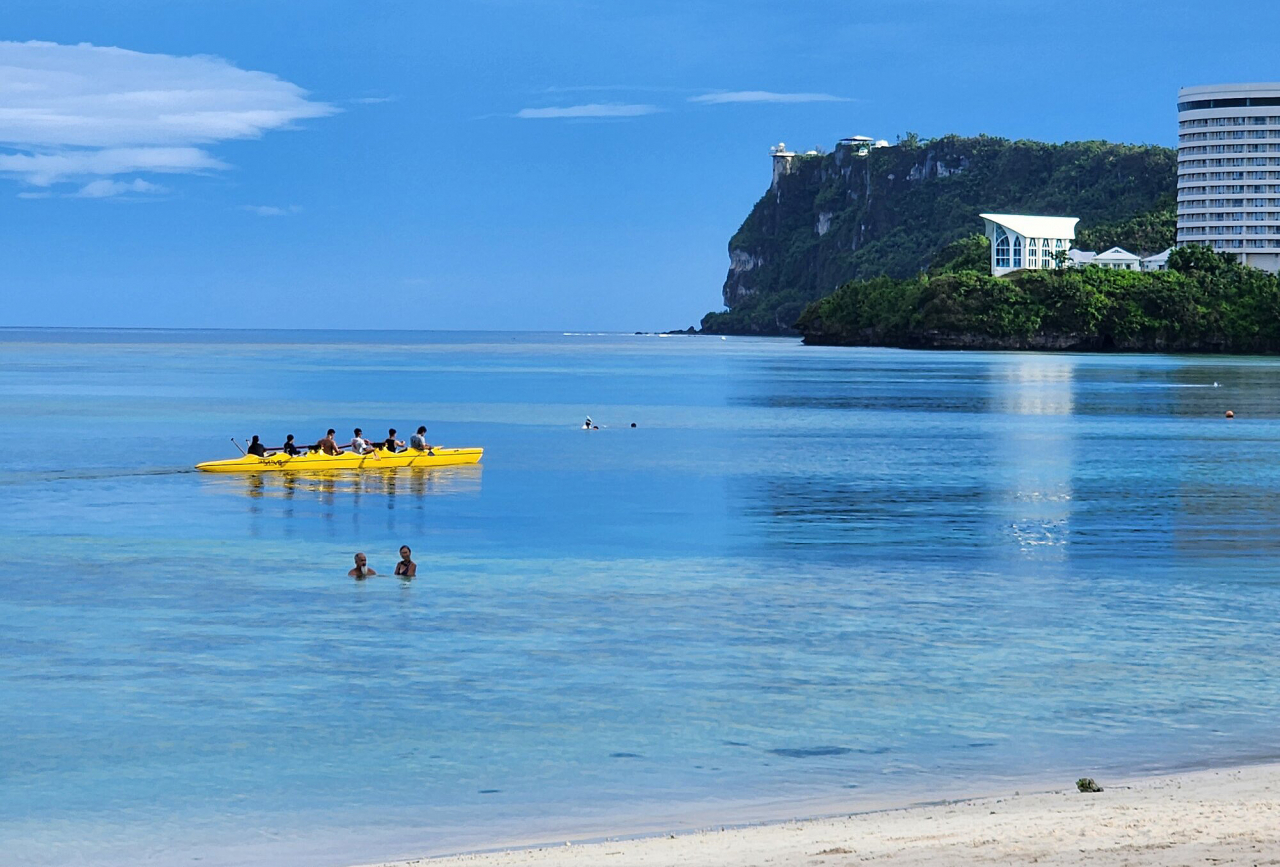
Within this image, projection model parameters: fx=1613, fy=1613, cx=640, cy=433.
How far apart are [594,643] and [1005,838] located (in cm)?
1213

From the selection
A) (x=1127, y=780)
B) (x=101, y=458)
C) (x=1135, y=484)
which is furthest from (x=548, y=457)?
(x=1127, y=780)

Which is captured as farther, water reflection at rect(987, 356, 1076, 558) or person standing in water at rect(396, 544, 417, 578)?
water reflection at rect(987, 356, 1076, 558)

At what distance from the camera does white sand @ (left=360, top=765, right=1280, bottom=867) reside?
487 inches

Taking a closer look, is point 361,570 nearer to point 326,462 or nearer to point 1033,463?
point 326,462

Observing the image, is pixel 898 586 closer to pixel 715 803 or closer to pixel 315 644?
pixel 315 644

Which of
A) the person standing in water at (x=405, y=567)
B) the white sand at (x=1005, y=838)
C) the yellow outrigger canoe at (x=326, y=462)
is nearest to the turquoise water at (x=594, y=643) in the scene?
the person standing in water at (x=405, y=567)

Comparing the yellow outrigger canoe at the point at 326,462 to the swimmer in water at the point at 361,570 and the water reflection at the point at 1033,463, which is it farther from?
the swimmer in water at the point at 361,570

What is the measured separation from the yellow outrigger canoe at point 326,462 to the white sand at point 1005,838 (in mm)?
40439

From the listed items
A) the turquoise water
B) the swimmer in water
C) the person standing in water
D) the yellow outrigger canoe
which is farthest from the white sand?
the yellow outrigger canoe

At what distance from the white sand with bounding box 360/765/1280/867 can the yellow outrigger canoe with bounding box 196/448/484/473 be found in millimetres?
40439

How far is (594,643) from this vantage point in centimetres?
2466

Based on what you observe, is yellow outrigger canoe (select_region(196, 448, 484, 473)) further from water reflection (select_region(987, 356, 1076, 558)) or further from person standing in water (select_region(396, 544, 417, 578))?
person standing in water (select_region(396, 544, 417, 578))

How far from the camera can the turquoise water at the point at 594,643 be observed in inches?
654

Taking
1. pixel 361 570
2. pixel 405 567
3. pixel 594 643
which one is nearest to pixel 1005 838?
pixel 594 643
